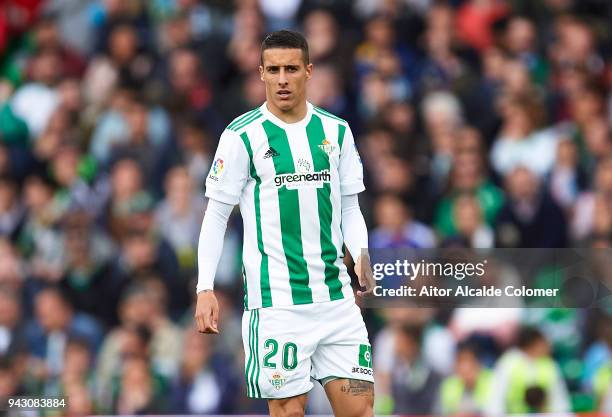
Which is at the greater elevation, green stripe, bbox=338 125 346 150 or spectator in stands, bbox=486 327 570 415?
green stripe, bbox=338 125 346 150

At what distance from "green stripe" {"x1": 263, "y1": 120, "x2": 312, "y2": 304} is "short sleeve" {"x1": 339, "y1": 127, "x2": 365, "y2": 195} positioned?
271 millimetres

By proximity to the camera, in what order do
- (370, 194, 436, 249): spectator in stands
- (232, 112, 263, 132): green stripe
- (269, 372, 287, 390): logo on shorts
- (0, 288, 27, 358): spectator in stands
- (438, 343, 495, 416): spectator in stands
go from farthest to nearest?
1. (0, 288, 27, 358): spectator in stands
2. (370, 194, 436, 249): spectator in stands
3. (438, 343, 495, 416): spectator in stands
4. (232, 112, 263, 132): green stripe
5. (269, 372, 287, 390): logo on shorts

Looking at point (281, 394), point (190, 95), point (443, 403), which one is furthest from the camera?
point (190, 95)

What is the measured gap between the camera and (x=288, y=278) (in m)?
5.69

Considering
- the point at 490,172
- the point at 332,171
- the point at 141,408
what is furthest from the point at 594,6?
the point at 332,171

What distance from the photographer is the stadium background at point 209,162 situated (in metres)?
8.97

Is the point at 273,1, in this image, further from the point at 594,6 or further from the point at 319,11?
the point at 594,6

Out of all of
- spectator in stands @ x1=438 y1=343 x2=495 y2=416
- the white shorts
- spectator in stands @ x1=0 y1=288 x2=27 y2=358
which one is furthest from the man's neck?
spectator in stands @ x1=0 y1=288 x2=27 y2=358

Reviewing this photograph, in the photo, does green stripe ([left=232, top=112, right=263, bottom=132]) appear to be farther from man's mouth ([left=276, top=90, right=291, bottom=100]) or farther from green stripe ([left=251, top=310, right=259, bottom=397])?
green stripe ([left=251, top=310, right=259, bottom=397])

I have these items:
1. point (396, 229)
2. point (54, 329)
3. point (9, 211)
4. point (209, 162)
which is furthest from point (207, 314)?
point (9, 211)

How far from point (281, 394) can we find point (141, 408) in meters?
3.42

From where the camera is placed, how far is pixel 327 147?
5.78 m

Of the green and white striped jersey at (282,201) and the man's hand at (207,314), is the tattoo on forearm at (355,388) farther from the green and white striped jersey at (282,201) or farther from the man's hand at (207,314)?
the man's hand at (207,314)

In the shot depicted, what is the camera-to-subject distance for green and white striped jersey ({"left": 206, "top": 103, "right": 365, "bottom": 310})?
5.68 meters
